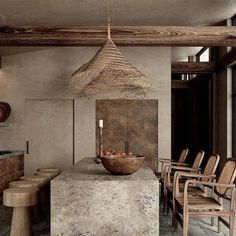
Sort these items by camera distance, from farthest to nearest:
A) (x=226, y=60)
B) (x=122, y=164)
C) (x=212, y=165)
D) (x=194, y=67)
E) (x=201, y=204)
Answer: (x=194, y=67) → (x=226, y=60) → (x=212, y=165) → (x=201, y=204) → (x=122, y=164)

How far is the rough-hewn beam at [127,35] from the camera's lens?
5.11m

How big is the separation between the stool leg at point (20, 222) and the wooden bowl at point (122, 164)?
41.4 inches

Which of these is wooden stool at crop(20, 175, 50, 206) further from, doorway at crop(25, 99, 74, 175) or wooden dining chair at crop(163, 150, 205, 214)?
doorway at crop(25, 99, 74, 175)

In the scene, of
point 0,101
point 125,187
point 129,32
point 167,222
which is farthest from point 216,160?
point 0,101

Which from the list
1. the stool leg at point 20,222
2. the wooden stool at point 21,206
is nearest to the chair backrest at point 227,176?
the wooden stool at point 21,206

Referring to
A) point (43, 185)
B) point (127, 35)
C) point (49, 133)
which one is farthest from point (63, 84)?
point (43, 185)

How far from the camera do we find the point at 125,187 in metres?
3.16

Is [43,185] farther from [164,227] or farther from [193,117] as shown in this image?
[193,117]

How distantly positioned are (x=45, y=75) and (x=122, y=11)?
8.13 feet

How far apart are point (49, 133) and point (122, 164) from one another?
177 inches

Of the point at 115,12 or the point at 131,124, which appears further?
the point at 131,124

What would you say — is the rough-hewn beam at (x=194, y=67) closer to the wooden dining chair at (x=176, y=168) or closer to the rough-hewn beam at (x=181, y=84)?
the rough-hewn beam at (x=181, y=84)

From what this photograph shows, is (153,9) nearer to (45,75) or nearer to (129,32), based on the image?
(129,32)

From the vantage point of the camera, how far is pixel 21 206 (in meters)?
3.60
